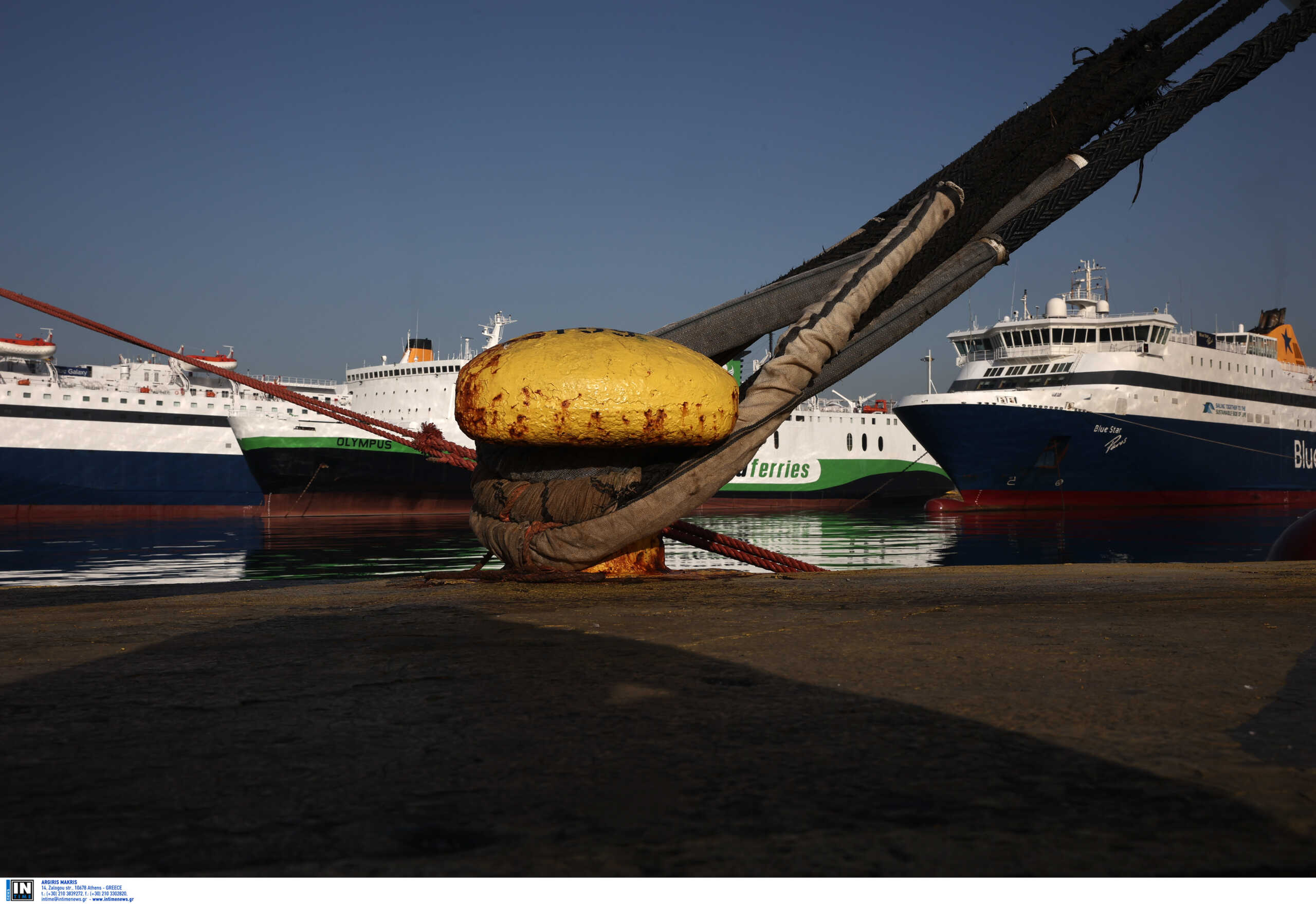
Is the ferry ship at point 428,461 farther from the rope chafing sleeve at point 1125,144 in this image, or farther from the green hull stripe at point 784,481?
the rope chafing sleeve at point 1125,144

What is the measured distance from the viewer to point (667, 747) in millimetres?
1365

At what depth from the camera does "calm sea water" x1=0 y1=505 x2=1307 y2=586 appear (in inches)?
512

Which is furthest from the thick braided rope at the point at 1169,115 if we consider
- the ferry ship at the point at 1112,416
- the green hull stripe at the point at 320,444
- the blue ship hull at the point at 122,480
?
the blue ship hull at the point at 122,480

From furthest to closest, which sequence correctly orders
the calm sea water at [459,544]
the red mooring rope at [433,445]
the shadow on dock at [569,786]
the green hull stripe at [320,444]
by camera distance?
the green hull stripe at [320,444] → the calm sea water at [459,544] → the red mooring rope at [433,445] → the shadow on dock at [569,786]

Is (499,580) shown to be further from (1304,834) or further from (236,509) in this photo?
(236,509)

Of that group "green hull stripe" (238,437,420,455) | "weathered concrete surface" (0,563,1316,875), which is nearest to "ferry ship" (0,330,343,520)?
"green hull stripe" (238,437,420,455)

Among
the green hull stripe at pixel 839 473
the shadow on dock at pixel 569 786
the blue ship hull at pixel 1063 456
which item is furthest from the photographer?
the green hull stripe at pixel 839 473

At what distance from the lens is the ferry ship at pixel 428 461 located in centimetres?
3288

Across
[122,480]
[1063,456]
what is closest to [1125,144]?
[1063,456]

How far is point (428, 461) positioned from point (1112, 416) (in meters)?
25.0

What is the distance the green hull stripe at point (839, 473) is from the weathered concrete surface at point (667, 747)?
1435 inches

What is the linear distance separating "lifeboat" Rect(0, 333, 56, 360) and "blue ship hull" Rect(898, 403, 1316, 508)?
40.1 meters

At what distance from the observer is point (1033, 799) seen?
1122 millimetres

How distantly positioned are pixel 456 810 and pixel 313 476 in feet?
113
